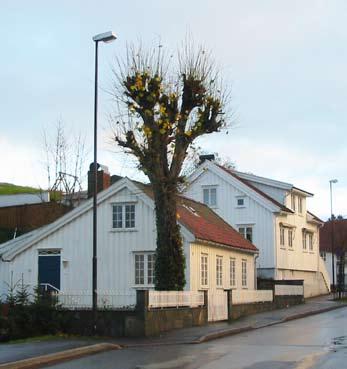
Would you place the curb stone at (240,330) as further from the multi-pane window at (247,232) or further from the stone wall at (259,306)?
A: the multi-pane window at (247,232)

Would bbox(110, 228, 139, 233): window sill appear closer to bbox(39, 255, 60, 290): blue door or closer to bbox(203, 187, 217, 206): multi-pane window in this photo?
bbox(39, 255, 60, 290): blue door

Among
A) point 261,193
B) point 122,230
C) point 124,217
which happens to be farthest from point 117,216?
point 261,193

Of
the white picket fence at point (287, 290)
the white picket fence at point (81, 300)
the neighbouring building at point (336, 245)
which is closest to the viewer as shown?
the white picket fence at point (81, 300)

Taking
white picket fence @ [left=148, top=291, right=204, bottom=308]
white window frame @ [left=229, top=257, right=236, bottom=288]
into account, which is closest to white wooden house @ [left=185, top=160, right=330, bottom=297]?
white window frame @ [left=229, top=257, right=236, bottom=288]

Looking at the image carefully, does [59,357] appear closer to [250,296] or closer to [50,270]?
[50,270]

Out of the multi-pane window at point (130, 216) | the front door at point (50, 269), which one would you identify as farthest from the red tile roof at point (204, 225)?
the front door at point (50, 269)

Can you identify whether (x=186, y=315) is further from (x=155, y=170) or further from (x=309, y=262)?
(x=309, y=262)

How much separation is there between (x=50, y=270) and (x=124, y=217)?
4345mm

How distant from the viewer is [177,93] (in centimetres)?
2486

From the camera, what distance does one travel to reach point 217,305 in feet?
88.6

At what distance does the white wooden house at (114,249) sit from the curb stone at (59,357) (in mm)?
11749

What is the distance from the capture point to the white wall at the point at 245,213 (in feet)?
151

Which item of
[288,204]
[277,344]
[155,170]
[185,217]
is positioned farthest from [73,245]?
[288,204]

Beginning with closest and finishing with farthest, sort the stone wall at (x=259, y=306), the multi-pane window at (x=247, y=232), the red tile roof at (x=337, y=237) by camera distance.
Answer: the stone wall at (x=259, y=306) < the multi-pane window at (x=247, y=232) < the red tile roof at (x=337, y=237)
